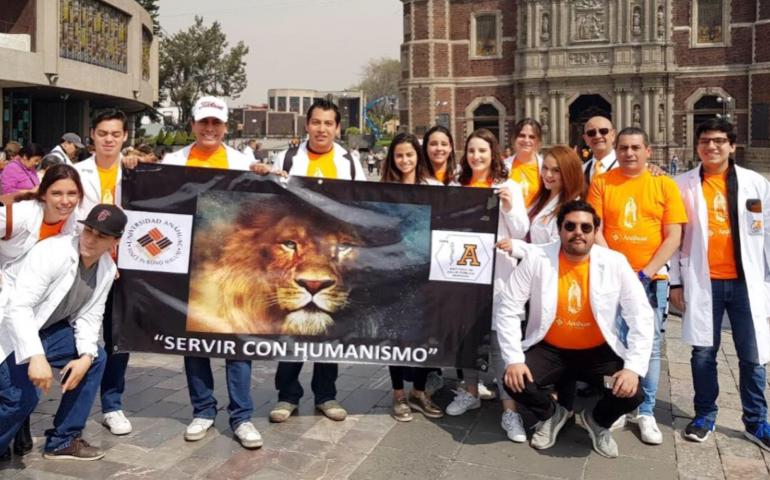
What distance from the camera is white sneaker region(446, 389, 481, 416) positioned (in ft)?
16.4

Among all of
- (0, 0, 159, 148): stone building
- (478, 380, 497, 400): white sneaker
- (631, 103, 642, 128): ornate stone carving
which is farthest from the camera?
(631, 103, 642, 128): ornate stone carving

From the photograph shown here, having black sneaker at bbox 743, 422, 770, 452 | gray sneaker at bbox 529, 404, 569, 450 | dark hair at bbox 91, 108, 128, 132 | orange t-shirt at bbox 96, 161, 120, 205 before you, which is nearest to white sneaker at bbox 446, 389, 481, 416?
gray sneaker at bbox 529, 404, 569, 450

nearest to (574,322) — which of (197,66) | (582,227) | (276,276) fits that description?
(582,227)

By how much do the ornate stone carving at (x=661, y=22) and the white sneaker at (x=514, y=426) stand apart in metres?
37.3

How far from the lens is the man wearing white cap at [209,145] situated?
14.9 feet

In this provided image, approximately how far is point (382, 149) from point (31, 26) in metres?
31.9

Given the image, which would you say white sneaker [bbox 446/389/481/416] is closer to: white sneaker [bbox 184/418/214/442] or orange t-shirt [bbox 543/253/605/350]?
orange t-shirt [bbox 543/253/605/350]

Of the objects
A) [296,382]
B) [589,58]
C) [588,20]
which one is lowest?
[296,382]

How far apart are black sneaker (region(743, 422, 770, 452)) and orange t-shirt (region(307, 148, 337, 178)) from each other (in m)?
3.10

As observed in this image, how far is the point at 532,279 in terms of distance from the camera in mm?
4387

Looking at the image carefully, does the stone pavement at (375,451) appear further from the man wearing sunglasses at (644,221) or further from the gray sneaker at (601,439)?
the man wearing sunglasses at (644,221)

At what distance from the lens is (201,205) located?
4648 millimetres

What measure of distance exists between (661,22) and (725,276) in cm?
3680

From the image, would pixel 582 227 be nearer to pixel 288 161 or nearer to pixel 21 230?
pixel 288 161
